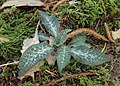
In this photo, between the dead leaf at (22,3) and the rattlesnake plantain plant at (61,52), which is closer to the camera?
the rattlesnake plantain plant at (61,52)

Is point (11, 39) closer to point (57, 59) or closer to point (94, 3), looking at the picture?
point (57, 59)

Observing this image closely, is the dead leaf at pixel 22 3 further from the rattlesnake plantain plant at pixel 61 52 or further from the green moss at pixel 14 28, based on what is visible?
the rattlesnake plantain plant at pixel 61 52

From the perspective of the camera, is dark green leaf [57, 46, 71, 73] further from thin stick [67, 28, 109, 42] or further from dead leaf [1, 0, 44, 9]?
dead leaf [1, 0, 44, 9]

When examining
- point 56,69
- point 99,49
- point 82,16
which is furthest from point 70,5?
point 56,69

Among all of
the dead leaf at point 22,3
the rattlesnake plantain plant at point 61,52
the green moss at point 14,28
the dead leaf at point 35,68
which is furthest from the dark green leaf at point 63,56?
the dead leaf at point 22,3

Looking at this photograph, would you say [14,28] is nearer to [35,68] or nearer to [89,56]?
[35,68]

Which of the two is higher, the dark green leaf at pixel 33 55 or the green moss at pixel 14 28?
the green moss at pixel 14 28

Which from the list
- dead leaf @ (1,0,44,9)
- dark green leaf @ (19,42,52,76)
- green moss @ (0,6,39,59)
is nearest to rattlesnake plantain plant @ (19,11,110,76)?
dark green leaf @ (19,42,52,76)

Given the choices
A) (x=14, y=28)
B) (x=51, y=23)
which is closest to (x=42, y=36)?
(x=51, y=23)
